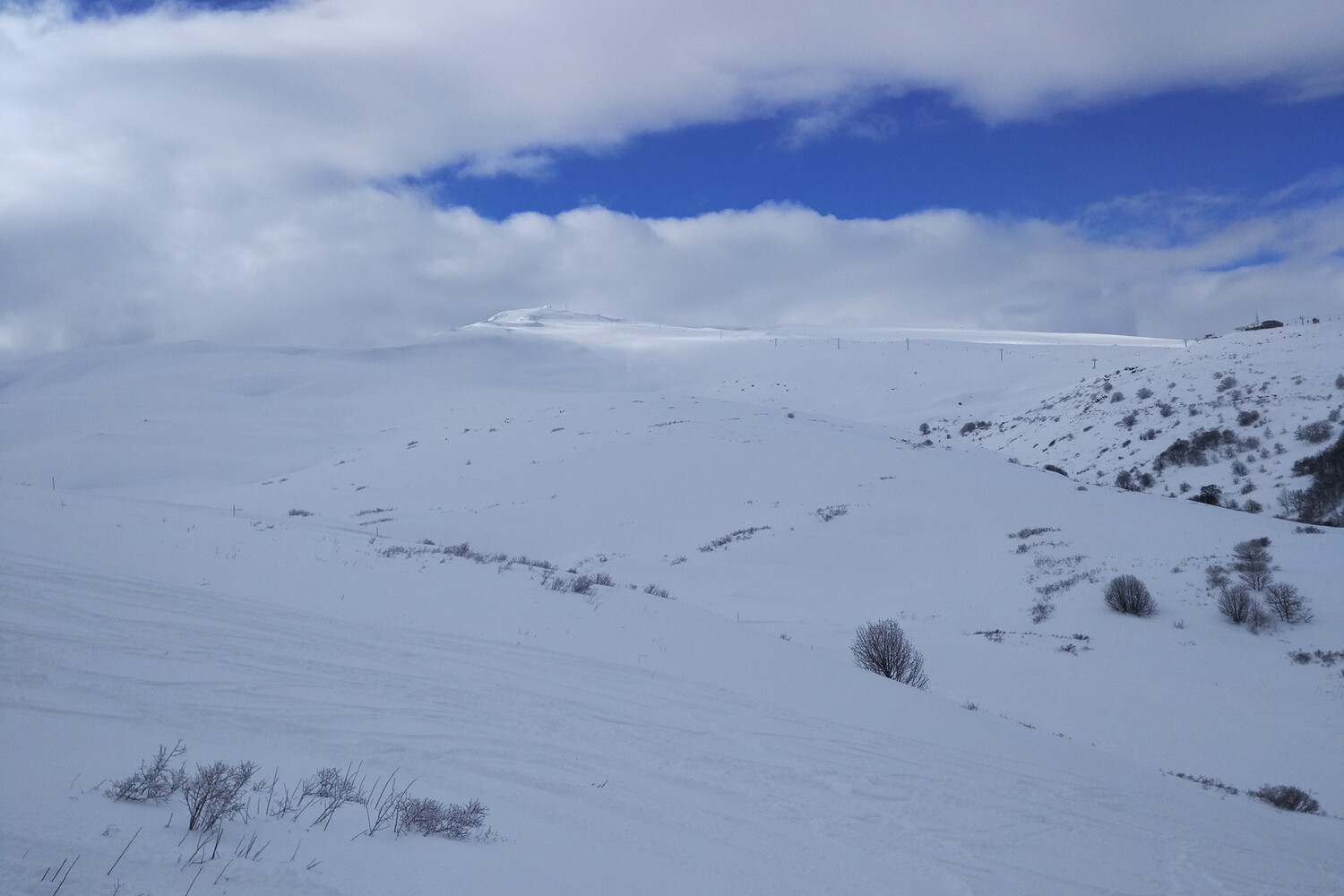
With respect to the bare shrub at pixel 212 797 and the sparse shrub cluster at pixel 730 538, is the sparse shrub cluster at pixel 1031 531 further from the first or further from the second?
the bare shrub at pixel 212 797

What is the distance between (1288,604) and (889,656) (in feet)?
26.8

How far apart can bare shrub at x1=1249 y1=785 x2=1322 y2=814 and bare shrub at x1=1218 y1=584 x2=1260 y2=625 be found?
594 centimetres

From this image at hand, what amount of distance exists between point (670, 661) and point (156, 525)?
8.80 m

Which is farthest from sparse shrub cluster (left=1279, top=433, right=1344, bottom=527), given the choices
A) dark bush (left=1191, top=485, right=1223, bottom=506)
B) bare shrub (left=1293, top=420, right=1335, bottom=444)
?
dark bush (left=1191, top=485, right=1223, bottom=506)

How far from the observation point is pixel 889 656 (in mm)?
11695

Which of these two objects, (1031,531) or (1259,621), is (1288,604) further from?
(1031,531)

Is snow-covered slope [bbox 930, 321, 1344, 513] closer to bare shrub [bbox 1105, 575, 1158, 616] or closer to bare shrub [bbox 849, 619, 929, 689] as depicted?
bare shrub [bbox 1105, 575, 1158, 616]

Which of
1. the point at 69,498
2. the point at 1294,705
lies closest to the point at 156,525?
the point at 69,498

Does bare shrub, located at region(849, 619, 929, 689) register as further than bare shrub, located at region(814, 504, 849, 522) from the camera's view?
No

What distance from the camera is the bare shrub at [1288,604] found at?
45.3 ft

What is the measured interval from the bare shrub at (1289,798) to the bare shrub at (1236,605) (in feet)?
19.5

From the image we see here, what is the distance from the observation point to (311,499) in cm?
3059

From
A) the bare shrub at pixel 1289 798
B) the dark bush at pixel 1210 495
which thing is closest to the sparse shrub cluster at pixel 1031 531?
the dark bush at pixel 1210 495

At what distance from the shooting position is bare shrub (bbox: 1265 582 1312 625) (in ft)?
45.3
